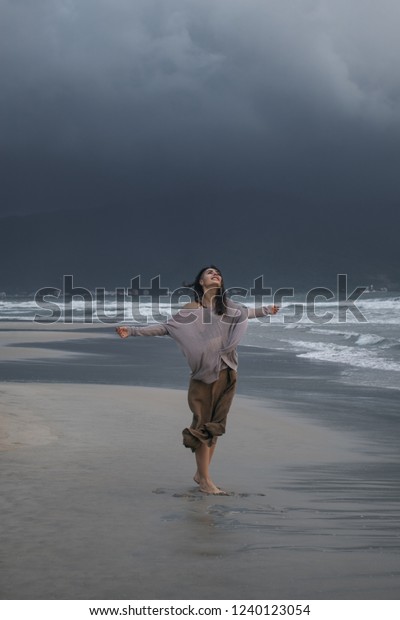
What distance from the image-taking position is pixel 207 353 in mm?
6844

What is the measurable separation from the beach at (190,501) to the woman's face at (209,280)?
154 cm

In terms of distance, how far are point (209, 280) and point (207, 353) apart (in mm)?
544

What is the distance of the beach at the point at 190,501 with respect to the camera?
4.67m

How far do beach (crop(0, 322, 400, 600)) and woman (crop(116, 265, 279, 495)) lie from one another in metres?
0.42

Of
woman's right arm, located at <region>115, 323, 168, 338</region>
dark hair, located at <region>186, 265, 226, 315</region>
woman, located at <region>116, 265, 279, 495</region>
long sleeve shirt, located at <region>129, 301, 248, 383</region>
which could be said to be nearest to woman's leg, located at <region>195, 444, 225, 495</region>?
woman, located at <region>116, 265, 279, 495</region>

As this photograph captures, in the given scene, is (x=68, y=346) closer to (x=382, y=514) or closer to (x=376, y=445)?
(x=376, y=445)

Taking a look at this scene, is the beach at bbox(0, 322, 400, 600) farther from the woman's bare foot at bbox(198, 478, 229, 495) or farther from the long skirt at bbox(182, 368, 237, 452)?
the long skirt at bbox(182, 368, 237, 452)

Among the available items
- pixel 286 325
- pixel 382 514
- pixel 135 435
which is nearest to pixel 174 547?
pixel 382 514

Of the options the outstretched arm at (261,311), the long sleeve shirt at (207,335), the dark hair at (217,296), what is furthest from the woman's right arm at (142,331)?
the outstretched arm at (261,311)

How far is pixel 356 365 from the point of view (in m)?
19.5

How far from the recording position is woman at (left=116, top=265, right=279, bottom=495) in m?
6.87

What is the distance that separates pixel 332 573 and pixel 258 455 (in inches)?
155

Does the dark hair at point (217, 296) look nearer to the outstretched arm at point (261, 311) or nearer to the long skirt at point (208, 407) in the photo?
the outstretched arm at point (261, 311)

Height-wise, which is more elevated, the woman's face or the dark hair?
the woman's face
